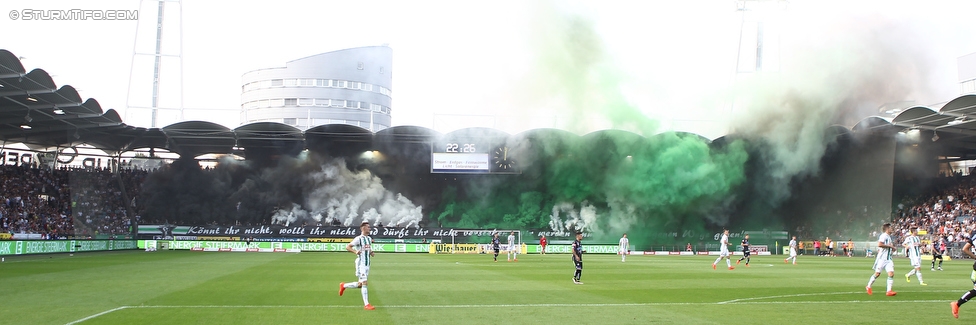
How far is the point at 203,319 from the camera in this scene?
45.3 feet

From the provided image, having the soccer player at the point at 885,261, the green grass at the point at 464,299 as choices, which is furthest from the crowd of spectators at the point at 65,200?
the soccer player at the point at 885,261

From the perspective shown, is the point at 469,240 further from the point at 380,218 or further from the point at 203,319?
the point at 203,319

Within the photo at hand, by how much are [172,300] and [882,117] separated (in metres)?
49.4

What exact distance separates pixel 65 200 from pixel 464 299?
174ft

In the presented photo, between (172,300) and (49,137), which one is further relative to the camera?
(49,137)

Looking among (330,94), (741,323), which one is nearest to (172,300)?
(741,323)

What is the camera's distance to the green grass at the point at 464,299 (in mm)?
14195

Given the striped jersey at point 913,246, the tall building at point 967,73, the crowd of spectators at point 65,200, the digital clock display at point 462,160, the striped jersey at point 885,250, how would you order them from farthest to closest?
the tall building at point 967,73 → the digital clock display at point 462,160 → the crowd of spectators at point 65,200 → the striped jersey at point 913,246 → the striped jersey at point 885,250

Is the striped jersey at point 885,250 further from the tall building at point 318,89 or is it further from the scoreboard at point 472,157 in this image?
the tall building at point 318,89

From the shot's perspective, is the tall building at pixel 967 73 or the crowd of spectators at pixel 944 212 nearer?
the crowd of spectators at pixel 944 212

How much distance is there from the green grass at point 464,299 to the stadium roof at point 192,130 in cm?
Result: 1802

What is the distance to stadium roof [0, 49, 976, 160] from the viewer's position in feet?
137

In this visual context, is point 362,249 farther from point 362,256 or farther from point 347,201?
point 347,201

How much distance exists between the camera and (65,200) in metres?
58.2
